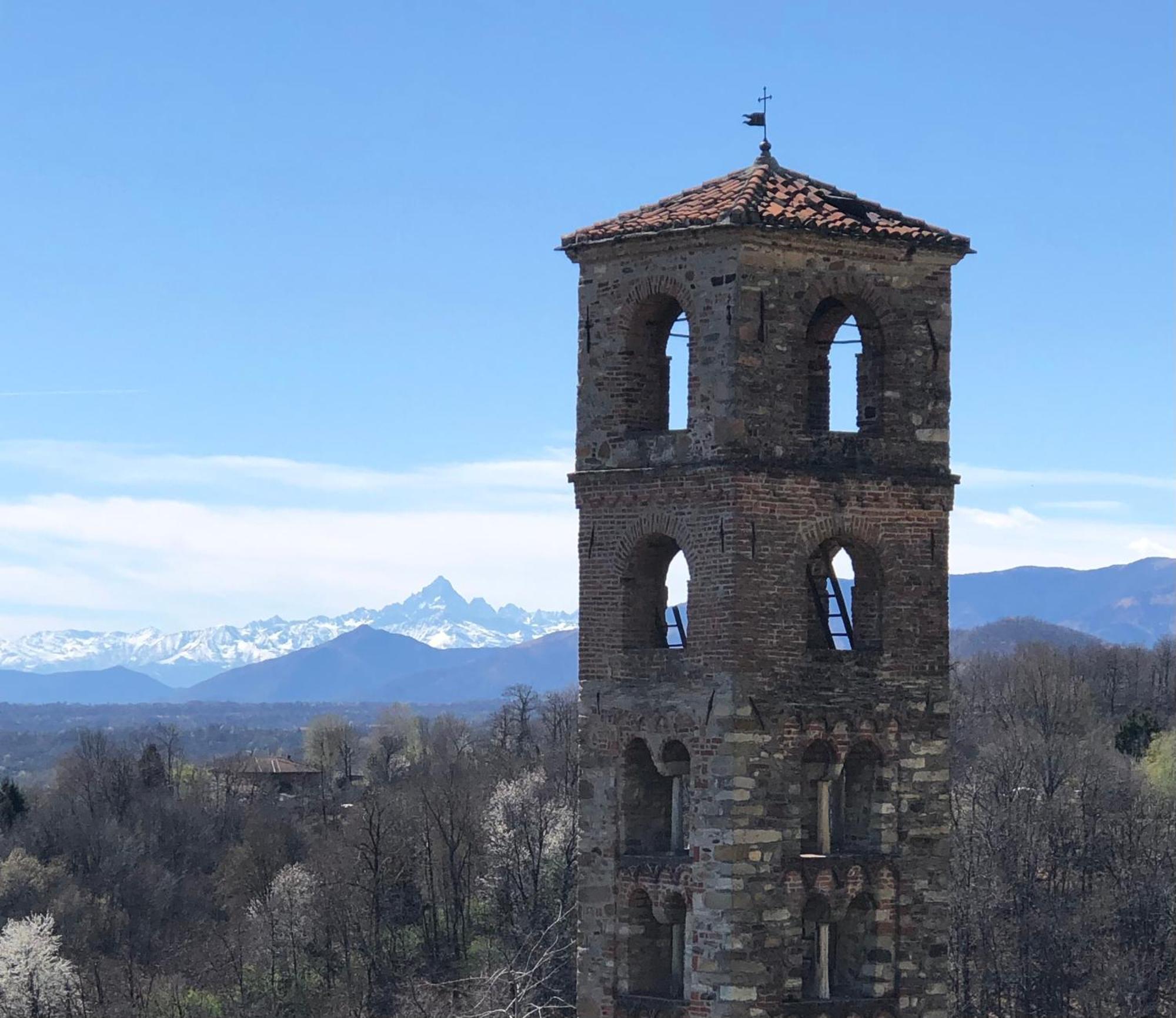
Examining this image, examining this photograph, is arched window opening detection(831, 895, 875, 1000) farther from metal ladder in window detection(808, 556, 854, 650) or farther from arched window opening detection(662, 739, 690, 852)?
metal ladder in window detection(808, 556, 854, 650)

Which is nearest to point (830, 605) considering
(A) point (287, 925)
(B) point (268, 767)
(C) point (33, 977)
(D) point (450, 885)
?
(C) point (33, 977)

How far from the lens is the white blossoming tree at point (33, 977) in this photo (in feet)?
311

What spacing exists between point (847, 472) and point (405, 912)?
84.8 meters

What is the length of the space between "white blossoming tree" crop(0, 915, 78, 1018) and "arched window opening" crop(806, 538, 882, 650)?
2704 inches

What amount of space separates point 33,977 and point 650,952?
237 feet

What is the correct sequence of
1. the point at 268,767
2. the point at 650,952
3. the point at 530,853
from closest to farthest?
the point at 650,952 < the point at 530,853 < the point at 268,767

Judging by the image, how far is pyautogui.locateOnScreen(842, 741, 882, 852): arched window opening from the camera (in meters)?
29.7

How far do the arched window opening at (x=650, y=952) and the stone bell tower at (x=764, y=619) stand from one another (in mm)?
40

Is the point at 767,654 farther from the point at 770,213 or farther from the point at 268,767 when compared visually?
the point at 268,767

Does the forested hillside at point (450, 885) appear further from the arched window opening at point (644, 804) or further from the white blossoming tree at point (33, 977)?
the arched window opening at point (644, 804)

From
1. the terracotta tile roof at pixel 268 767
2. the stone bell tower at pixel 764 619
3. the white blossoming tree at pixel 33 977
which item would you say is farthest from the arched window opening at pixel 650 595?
the terracotta tile roof at pixel 268 767

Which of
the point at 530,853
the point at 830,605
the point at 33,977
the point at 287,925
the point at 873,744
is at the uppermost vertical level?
the point at 830,605

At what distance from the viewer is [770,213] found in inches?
1161

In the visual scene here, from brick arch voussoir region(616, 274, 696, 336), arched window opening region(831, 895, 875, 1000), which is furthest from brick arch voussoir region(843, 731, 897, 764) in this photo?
brick arch voussoir region(616, 274, 696, 336)
